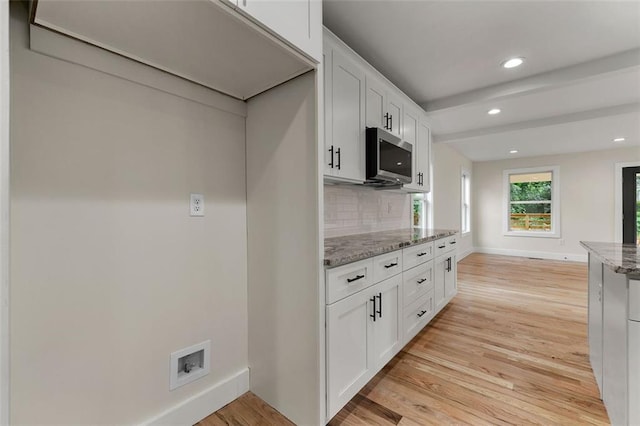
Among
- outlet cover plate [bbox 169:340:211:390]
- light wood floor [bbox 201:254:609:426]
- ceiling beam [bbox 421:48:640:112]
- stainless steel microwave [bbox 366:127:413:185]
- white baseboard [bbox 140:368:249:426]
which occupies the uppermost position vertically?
ceiling beam [bbox 421:48:640:112]

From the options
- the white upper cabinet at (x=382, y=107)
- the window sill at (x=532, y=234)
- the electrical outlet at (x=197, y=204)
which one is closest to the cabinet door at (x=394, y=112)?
the white upper cabinet at (x=382, y=107)

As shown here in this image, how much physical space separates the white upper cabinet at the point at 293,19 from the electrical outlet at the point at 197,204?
89cm

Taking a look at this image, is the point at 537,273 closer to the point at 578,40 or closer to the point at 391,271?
the point at 578,40

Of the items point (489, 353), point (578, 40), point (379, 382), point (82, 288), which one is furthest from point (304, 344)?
point (578, 40)

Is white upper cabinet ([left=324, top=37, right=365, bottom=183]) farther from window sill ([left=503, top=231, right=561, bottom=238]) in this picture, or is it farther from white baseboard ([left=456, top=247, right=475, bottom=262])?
window sill ([left=503, top=231, right=561, bottom=238])

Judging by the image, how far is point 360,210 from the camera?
2.78 meters

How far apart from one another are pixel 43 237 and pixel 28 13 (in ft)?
2.68

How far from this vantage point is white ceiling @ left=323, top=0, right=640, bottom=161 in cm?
188

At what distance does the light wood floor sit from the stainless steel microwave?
1.41 metres

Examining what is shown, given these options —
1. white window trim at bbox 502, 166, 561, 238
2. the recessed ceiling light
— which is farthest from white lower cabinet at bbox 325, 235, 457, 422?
white window trim at bbox 502, 166, 561, 238

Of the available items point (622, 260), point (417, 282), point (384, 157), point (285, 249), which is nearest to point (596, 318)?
point (622, 260)

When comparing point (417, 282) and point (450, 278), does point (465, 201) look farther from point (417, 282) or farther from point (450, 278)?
point (417, 282)

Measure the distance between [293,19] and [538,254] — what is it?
7.43 metres

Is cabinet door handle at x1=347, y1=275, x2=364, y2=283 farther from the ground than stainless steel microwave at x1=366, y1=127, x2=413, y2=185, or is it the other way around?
stainless steel microwave at x1=366, y1=127, x2=413, y2=185
